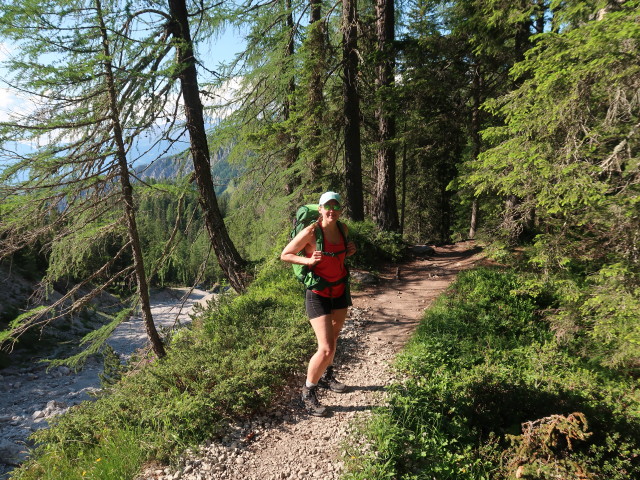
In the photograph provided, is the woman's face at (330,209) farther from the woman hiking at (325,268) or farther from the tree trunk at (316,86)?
the tree trunk at (316,86)

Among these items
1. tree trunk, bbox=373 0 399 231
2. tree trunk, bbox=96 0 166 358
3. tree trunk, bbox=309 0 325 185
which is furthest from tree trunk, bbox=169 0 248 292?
tree trunk, bbox=373 0 399 231

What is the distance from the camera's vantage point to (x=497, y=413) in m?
3.82

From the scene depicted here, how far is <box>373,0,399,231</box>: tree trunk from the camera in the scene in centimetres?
960

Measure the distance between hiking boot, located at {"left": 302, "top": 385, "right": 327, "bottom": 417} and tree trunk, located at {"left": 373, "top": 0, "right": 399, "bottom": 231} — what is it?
754 cm

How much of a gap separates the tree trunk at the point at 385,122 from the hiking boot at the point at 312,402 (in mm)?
7539

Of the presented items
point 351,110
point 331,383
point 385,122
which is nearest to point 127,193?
point 331,383

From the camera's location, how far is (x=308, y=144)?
33.8 feet

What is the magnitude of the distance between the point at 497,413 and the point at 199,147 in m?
7.17

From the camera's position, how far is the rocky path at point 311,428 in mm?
3070

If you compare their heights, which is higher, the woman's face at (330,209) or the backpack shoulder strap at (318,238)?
the woman's face at (330,209)

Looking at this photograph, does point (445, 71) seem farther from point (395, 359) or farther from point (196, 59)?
point (395, 359)

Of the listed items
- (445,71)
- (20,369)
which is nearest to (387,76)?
(445,71)

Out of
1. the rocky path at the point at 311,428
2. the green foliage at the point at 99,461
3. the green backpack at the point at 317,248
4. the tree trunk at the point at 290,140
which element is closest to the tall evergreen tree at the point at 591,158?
the rocky path at the point at 311,428

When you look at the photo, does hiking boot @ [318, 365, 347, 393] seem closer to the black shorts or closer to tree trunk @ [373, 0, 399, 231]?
the black shorts
